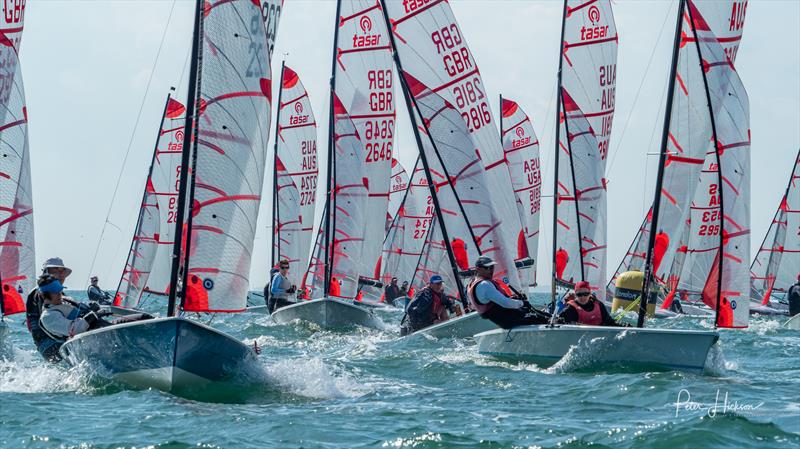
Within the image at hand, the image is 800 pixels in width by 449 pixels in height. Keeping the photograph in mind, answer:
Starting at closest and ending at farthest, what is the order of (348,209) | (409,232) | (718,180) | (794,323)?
(718,180), (348,209), (794,323), (409,232)

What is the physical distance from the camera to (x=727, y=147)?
46.7ft

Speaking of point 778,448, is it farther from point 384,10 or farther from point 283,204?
point 283,204

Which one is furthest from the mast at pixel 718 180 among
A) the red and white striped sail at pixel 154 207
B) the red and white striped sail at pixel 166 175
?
the red and white striped sail at pixel 154 207

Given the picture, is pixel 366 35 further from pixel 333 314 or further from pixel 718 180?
pixel 718 180

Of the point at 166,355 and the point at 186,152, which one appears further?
the point at 186,152

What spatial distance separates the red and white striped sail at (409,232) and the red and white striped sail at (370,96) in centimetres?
1189

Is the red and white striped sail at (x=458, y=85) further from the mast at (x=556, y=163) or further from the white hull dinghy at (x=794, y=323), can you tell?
the white hull dinghy at (x=794, y=323)

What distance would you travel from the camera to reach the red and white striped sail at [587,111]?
81.3ft

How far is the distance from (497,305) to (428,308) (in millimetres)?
3547

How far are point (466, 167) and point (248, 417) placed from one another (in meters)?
10.1

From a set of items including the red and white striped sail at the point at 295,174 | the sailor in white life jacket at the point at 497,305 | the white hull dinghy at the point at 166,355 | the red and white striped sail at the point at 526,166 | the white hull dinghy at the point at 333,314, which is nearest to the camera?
the white hull dinghy at the point at 166,355

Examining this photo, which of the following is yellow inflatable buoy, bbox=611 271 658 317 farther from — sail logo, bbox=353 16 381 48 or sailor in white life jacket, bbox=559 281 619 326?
sailor in white life jacket, bbox=559 281 619 326

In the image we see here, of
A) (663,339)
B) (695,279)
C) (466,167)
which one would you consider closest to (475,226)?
(466,167)

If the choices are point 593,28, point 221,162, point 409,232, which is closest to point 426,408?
point 221,162
